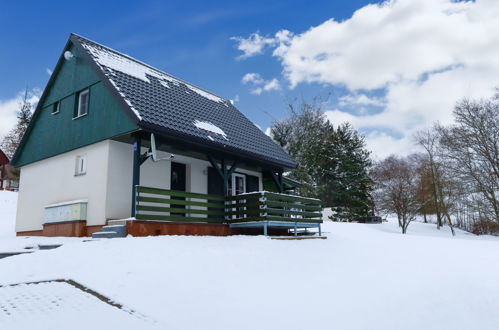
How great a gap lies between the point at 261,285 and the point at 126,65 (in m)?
10.5

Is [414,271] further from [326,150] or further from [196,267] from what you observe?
[326,150]

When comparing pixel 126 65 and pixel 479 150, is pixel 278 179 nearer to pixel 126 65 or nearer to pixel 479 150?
pixel 126 65

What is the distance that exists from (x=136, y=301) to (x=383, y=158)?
3612cm

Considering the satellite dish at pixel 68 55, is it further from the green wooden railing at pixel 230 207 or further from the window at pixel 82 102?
the green wooden railing at pixel 230 207

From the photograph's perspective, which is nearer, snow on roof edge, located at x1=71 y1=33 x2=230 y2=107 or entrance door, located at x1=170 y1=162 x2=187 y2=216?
entrance door, located at x1=170 y1=162 x2=187 y2=216

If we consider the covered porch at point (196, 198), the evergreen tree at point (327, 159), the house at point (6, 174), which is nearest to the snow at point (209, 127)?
the covered porch at point (196, 198)

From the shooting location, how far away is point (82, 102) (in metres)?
13.2

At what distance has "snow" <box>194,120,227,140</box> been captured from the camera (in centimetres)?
1271

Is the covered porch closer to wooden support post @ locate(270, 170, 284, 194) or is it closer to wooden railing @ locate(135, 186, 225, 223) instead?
wooden railing @ locate(135, 186, 225, 223)

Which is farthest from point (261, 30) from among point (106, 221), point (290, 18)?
point (106, 221)

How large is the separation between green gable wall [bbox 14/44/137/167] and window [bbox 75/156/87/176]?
415 millimetres

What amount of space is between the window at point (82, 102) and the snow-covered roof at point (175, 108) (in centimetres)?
130

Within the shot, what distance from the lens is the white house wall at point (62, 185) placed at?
1111cm

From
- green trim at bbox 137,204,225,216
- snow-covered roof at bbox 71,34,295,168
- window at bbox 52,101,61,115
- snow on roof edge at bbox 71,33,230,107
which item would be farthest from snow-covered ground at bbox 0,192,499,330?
snow on roof edge at bbox 71,33,230,107
